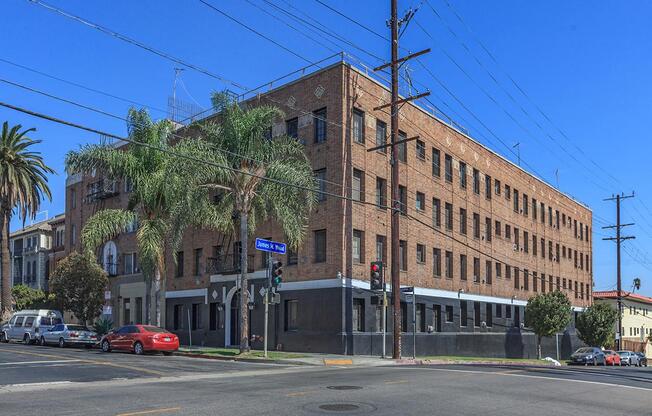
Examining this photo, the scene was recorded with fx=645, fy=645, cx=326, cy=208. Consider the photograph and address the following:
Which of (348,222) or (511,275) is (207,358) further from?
(511,275)

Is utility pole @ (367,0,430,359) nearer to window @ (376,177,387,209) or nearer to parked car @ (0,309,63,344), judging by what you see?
window @ (376,177,387,209)

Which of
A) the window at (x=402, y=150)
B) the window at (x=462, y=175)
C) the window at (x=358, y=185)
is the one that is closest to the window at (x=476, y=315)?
the window at (x=462, y=175)

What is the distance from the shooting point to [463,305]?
4141cm

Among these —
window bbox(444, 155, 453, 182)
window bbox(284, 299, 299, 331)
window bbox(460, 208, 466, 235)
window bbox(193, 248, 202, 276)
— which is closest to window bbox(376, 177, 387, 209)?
window bbox(284, 299, 299, 331)

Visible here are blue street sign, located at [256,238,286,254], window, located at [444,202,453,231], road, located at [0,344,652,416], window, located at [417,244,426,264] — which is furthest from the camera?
window, located at [444,202,453,231]

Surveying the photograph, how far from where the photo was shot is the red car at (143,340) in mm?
28812

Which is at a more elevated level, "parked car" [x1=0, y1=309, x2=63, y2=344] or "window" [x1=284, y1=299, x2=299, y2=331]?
"window" [x1=284, y1=299, x2=299, y2=331]

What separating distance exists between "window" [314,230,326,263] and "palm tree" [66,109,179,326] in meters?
7.36

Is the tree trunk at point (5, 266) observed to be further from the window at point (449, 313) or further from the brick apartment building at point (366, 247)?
the window at point (449, 313)

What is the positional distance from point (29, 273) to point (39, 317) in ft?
97.0

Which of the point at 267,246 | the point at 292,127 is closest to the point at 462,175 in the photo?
the point at 292,127

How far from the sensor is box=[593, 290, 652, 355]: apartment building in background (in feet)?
239

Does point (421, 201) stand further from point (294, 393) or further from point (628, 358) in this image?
point (294, 393)

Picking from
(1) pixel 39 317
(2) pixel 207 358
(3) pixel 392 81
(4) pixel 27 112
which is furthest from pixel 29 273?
(4) pixel 27 112
